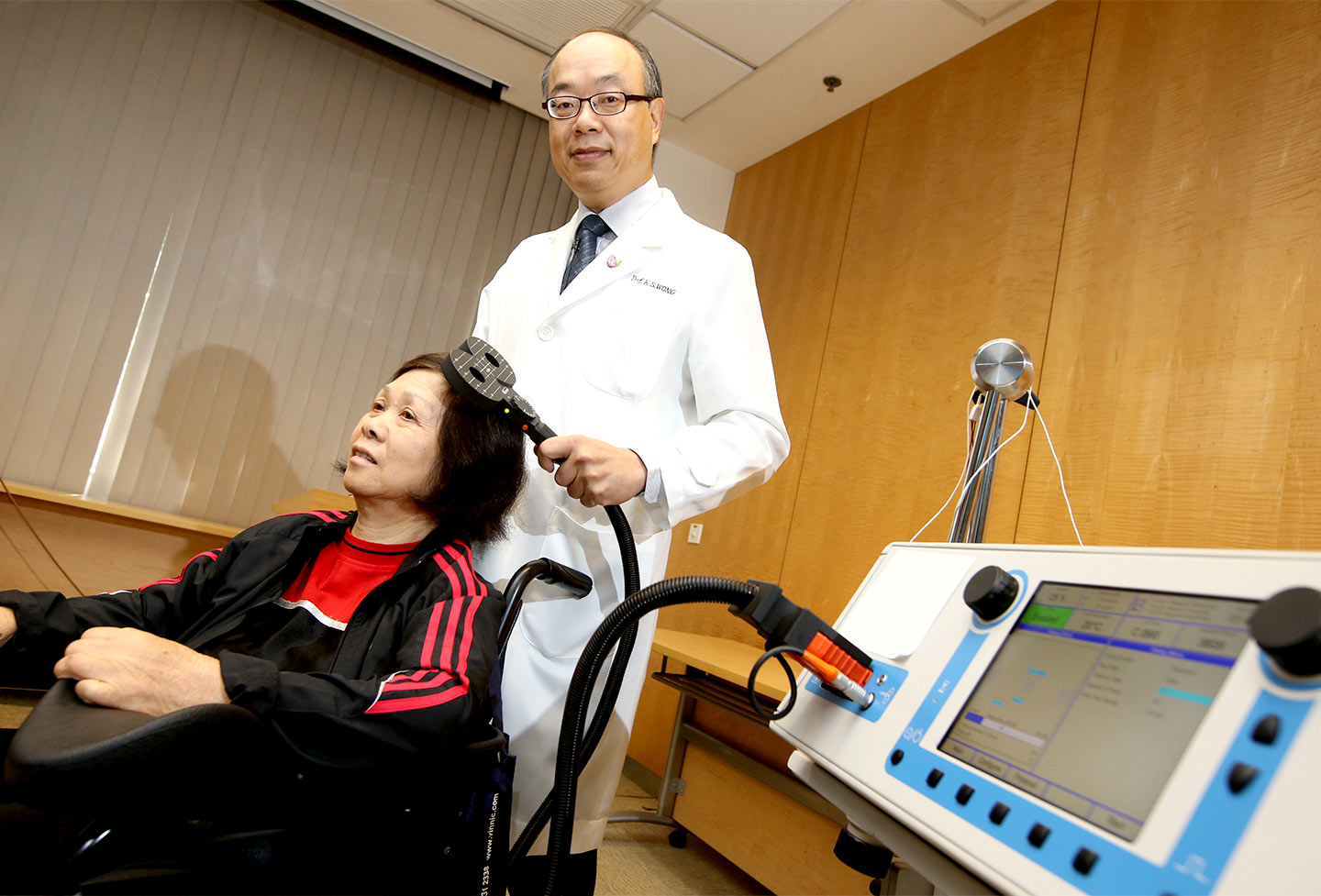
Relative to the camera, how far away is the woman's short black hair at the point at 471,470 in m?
1.19

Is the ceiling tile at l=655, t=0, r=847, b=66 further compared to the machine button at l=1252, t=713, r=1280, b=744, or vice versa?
the ceiling tile at l=655, t=0, r=847, b=66

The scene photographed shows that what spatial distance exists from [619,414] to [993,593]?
0.78m

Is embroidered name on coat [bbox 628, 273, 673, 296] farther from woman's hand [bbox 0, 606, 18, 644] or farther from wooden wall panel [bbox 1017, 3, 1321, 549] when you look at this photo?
wooden wall panel [bbox 1017, 3, 1321, 549]

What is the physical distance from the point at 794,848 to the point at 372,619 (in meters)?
1.66

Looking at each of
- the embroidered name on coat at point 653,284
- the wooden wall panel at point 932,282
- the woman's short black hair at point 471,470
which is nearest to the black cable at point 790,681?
the woman's short black hair at point 471,470

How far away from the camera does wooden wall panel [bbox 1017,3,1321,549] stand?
5.95 feet

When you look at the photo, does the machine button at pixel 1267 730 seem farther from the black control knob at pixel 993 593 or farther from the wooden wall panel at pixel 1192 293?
the wooden wall panel at pixel 1192 293

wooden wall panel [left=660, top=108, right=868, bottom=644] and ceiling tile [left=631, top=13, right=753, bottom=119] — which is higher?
ceiling tile [left=631, top=13, right=753, bottom=119]

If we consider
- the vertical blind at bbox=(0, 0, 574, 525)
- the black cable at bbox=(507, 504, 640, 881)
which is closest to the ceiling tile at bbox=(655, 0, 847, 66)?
the vertical blind at bbox=(0, 0, 574, 525)

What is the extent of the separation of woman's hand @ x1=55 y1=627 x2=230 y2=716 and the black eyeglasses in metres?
1.01

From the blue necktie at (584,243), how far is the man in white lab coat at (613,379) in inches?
0.5

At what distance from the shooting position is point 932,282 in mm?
2904

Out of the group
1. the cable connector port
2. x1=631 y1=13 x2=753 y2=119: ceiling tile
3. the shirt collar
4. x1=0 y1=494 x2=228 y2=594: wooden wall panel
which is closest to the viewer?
the cable connector port

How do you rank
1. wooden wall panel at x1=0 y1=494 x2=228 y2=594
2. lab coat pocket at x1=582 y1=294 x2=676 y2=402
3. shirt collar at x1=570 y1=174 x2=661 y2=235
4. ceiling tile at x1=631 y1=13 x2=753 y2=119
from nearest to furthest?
lab coat pocket at x1=582 y1=294 x2=676 y2=402 → shirt collar at x1=570 y1=174 x2=661 y2=235 → wooden wall panel at x1=0 y1=494 x2=228 y2=594 → ceiling tile at x1=631 y1=13 x2=753 y2=119
